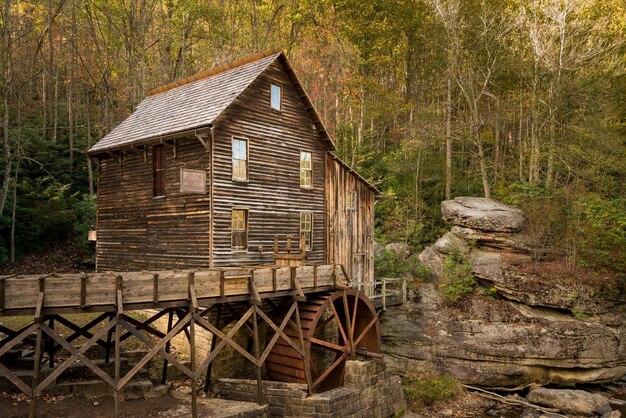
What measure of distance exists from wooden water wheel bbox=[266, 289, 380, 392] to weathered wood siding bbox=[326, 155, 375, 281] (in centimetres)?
323

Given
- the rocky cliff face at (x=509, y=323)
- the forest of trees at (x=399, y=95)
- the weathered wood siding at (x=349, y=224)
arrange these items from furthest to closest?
the forest of trees at (x=399, y=95) < the weathered wood siding at (x=349, y=224) < the rocky cliff face at (x=509, y=323)

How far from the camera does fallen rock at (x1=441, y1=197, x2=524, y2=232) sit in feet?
67.6

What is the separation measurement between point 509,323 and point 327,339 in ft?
25.1

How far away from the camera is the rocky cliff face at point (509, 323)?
17094 millimetres

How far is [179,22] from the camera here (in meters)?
27.1

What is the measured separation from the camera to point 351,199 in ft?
65.4

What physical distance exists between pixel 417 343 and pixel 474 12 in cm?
1971

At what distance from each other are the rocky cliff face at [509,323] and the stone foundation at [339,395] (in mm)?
3959

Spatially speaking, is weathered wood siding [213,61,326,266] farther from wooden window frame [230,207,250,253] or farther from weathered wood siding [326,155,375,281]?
weathered wood siding [326,155,375,281]

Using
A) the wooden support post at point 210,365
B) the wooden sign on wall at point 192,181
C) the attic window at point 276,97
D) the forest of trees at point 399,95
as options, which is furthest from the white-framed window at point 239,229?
the forest of trees at point 399,95

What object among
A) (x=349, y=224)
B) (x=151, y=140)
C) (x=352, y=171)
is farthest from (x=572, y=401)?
(x=151, y=140)

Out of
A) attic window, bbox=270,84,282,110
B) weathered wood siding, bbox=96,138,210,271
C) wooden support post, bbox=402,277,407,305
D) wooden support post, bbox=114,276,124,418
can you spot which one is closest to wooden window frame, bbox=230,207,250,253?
weathered wood siding, bbox=96,138,210,271

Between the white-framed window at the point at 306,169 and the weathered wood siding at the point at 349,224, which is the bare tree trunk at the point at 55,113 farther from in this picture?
the weathered wood siding at the point at 349,224

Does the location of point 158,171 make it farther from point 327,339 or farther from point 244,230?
point 327,339
